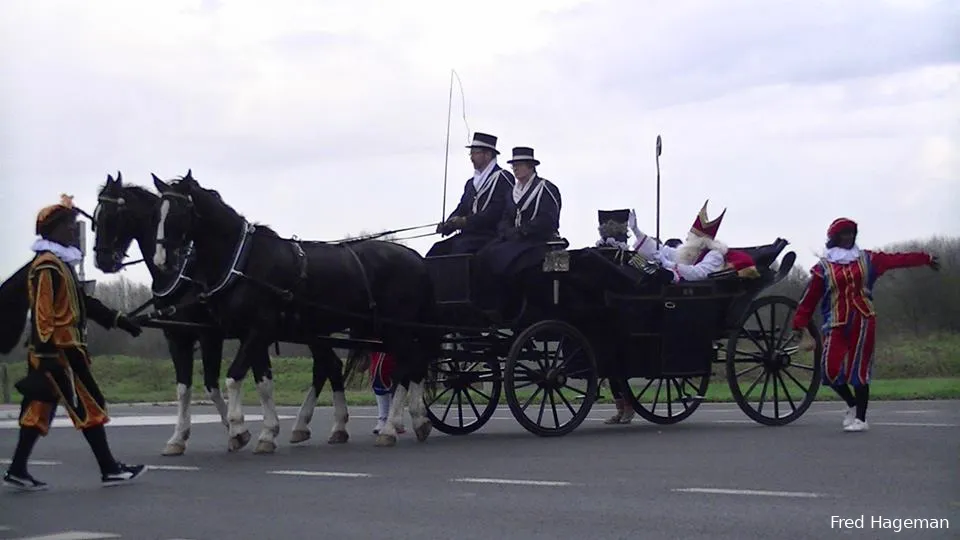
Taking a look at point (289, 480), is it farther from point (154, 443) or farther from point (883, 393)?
point (883, 393)

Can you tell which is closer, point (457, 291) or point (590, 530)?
point (590, 530)

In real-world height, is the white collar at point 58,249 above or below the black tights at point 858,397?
above

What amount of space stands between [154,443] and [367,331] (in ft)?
8.29

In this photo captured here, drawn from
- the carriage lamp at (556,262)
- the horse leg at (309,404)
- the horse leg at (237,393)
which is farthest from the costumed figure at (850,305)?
the horse leg at (237,393)

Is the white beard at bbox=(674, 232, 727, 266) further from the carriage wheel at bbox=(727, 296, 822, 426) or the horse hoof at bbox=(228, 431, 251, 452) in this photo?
the horse hoof at bbox=(228, 431, 251, 452)

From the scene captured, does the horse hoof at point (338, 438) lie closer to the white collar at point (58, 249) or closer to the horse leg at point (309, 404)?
the horse leg at point (309, 404)

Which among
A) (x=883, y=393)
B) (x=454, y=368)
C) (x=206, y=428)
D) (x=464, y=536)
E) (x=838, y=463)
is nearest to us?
(x=464, y=536)

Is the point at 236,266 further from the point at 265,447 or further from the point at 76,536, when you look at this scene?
the point at 76,536

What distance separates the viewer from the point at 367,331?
1495 cm

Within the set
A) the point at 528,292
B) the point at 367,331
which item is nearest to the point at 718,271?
the point at 528,292

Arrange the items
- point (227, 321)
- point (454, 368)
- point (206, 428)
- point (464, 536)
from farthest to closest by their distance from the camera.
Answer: point (206, 428)
point (454, 368)
point (227, 321)
point (464, 536)

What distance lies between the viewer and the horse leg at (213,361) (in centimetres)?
1417

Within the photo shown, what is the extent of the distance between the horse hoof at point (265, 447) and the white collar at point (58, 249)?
10.0ft

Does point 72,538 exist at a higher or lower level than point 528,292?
lower
